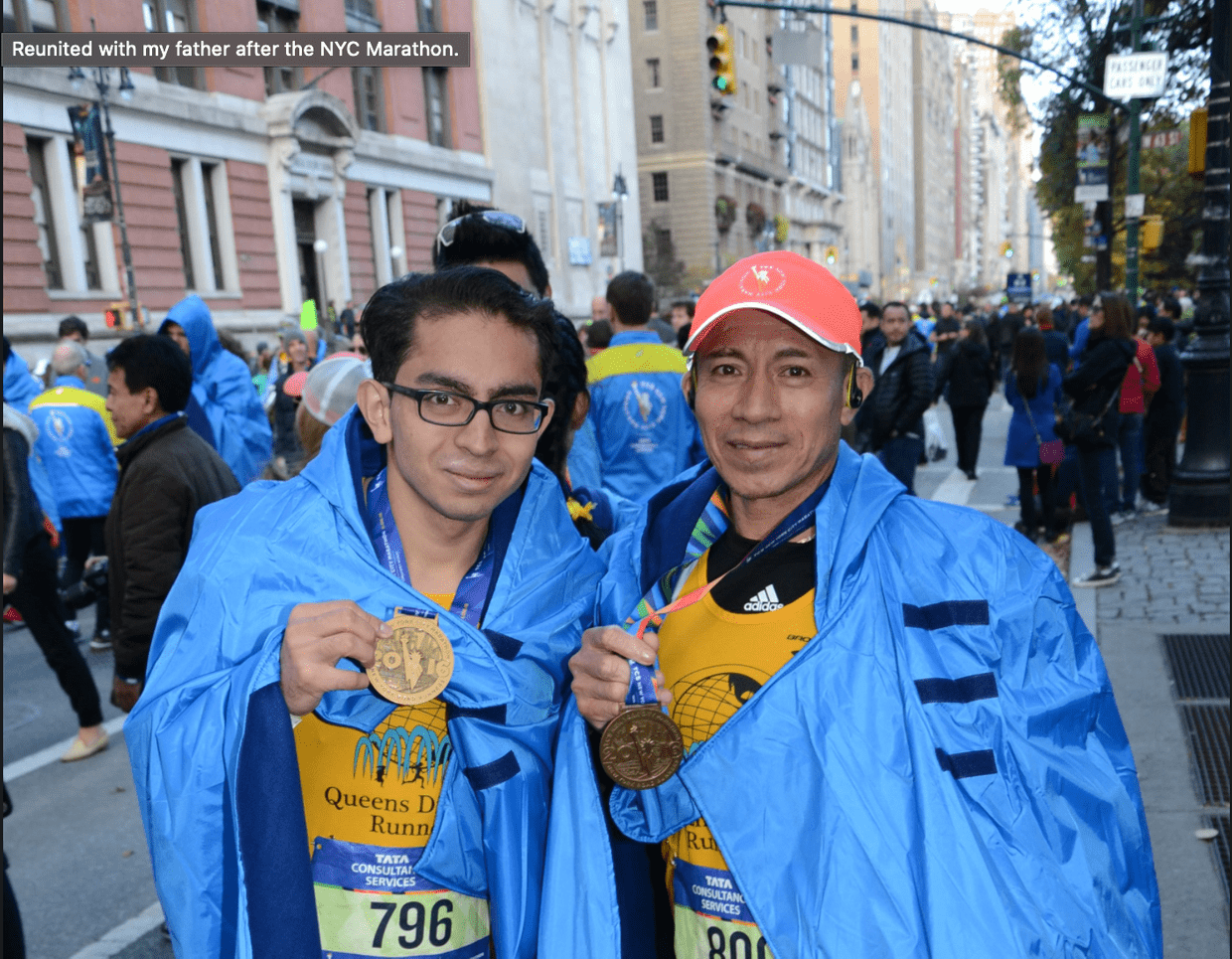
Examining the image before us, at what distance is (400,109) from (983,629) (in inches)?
1174

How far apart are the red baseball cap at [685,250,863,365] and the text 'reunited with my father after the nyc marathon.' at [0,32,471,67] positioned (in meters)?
0.96

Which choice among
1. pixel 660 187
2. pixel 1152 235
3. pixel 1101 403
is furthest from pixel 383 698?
pixel 660 187

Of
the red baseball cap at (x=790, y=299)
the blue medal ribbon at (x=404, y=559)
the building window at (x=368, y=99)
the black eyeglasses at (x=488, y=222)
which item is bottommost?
the blue medal ribbon at (x=404, y=559)

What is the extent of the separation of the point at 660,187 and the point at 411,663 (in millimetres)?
57231

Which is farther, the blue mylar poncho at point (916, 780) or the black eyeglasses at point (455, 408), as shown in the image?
the black eyeglasses at point (455, 408)

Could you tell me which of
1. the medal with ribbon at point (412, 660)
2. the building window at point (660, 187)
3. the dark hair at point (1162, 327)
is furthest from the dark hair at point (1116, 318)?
the building window at point (660, 187)

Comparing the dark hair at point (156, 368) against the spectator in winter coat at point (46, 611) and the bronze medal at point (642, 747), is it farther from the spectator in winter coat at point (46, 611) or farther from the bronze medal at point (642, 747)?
the bronze medal at point (642, 747)

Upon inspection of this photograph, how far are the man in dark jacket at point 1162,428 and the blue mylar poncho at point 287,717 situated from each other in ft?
37.0

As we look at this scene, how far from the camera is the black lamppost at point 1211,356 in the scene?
1005 cm

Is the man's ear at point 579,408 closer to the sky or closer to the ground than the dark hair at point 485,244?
closer to the ground

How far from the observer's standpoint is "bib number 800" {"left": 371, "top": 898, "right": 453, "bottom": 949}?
200cm

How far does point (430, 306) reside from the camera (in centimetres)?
205

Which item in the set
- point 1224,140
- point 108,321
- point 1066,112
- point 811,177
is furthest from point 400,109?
point 811,177

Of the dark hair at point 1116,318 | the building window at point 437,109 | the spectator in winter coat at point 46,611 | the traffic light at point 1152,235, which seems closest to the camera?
the spectator in winter coat at point 46,611
